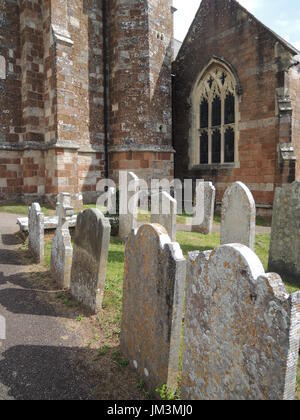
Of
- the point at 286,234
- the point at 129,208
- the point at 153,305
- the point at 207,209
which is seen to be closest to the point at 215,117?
the point at 207,209

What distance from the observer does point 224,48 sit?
12.9 m

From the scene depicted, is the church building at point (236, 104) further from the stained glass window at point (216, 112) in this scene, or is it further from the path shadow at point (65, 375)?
the path shadow at point (65, 375)

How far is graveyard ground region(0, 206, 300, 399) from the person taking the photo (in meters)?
2.79

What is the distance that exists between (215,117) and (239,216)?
29.7 feet

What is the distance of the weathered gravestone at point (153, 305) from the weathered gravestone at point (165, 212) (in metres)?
4.10

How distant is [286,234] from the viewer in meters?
5.74

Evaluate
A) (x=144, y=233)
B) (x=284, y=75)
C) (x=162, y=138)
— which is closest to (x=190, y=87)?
(x=162, y=138)

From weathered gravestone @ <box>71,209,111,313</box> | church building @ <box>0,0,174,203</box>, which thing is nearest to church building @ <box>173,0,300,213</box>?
church building @ <box>0,0,174,203</box>

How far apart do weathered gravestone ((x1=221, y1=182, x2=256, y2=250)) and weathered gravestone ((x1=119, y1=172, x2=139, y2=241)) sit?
7.46ft

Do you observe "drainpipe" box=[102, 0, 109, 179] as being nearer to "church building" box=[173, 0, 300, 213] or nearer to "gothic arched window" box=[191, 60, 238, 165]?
"church building" box=[173, 0, 300, 213]

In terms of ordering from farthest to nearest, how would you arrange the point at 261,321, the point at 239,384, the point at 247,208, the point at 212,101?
1. the point at 212,101
2. the point at 247,208
3. the point at 239,384
4. the point at 261,321

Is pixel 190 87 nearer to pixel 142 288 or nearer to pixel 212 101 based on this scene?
pixel 212 101

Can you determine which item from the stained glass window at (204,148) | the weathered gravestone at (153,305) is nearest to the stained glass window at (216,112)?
the stained glass window at (204,148)

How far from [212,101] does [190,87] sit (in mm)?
1306
